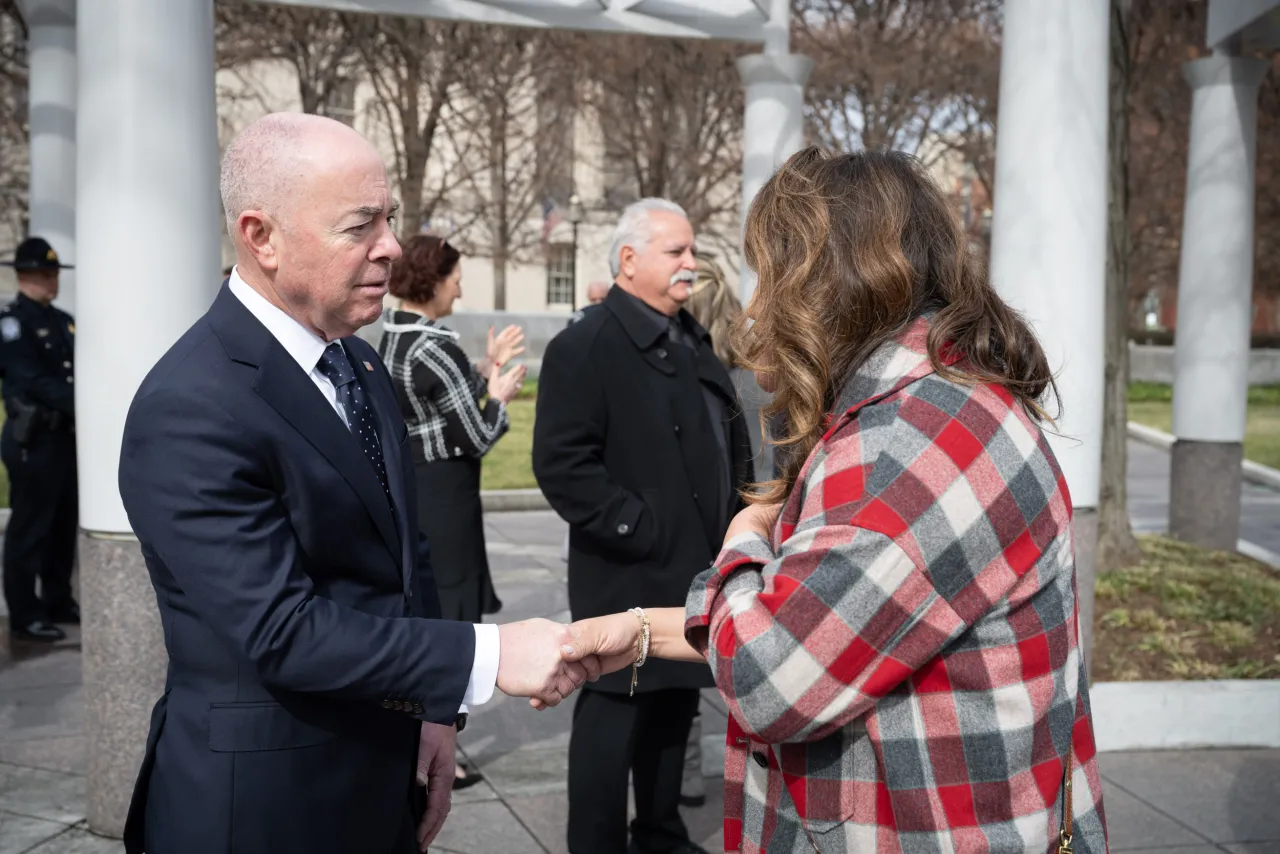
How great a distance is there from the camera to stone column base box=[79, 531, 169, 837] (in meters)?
4.12

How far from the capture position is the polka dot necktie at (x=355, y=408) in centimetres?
248

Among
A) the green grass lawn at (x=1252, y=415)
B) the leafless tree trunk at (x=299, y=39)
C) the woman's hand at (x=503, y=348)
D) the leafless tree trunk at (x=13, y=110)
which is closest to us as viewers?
the woman's hand at (x=503, y=348)

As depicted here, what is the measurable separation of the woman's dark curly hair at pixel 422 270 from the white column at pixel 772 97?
2589mm

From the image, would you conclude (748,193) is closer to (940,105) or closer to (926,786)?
(926,786)

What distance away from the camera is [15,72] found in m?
17.5

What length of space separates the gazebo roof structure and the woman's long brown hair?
5.14m

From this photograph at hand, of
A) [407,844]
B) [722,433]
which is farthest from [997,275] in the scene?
[407,844]

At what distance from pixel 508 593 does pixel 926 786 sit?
6.92 metres

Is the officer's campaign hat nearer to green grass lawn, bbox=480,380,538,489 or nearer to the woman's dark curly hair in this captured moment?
the woman's dark curly hair

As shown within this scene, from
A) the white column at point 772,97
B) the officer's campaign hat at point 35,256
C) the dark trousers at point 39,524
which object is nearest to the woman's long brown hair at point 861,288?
the white column at point 772,97

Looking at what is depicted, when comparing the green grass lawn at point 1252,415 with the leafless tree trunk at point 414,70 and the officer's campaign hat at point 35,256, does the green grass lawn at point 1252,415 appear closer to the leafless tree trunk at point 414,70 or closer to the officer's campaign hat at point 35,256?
the leafless tree trunk at point 414,70

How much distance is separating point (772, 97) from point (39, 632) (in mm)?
5295

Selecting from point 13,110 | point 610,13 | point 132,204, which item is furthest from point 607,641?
point 13,110

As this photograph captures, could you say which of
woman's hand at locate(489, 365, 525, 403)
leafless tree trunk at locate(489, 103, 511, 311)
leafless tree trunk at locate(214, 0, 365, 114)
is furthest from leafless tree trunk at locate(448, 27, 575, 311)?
woman's hand at locate(489, 365, 525, 403)
